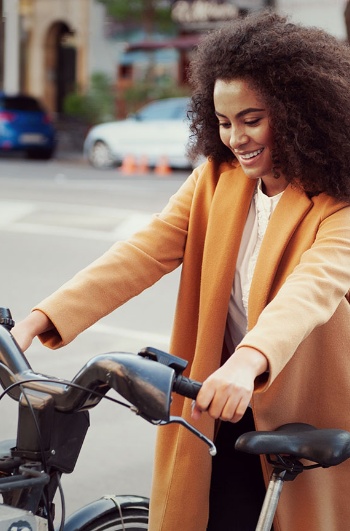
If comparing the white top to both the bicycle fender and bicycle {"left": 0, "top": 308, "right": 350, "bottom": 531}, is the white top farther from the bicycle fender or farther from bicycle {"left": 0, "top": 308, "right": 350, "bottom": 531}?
bicycle {"left": 0, "top": 308, "right": 350, "bottom": 531}

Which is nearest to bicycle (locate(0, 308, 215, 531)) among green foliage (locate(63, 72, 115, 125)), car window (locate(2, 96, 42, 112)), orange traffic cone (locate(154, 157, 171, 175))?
orange traffic cone (locate(154, 157, 171, 175))

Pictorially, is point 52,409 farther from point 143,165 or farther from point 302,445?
point 143,165

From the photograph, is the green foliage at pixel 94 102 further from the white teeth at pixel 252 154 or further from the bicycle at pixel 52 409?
the bicycle at pixel 52 409

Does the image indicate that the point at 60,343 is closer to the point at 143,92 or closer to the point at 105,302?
the point at 105,302

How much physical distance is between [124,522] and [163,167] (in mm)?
20020

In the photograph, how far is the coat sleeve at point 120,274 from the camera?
2627 mm

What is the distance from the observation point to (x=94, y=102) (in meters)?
31.6

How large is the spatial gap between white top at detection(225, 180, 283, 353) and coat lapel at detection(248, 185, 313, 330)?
10 centimetres

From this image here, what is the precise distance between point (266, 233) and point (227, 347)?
35 centimetres

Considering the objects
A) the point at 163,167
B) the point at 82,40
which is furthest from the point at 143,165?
the point at 82,40

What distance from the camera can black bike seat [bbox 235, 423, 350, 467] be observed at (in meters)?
2.40

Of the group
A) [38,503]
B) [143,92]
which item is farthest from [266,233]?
[143,92]

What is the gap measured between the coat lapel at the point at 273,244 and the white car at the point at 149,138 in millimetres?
19806

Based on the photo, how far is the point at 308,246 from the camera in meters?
2.65
